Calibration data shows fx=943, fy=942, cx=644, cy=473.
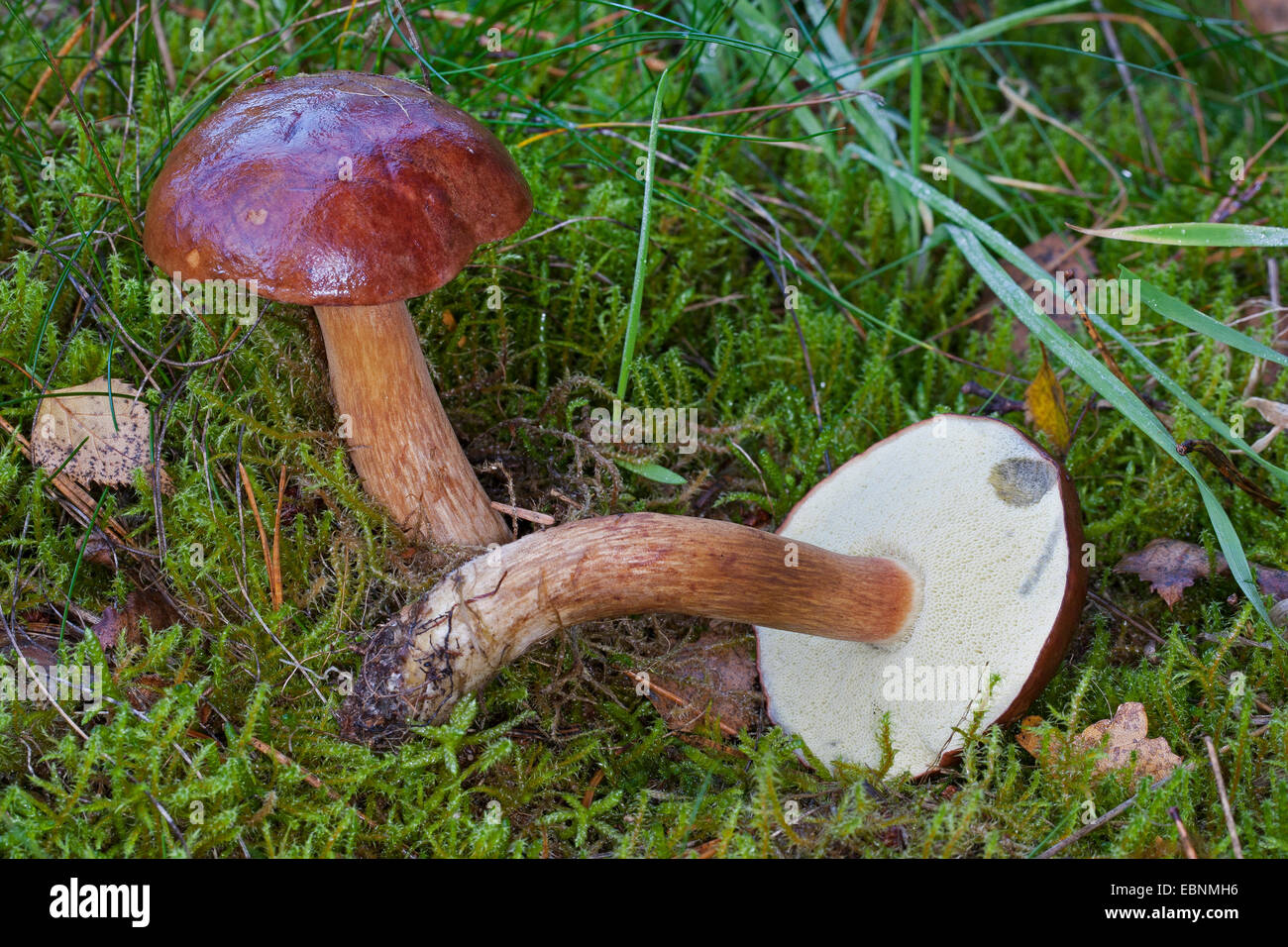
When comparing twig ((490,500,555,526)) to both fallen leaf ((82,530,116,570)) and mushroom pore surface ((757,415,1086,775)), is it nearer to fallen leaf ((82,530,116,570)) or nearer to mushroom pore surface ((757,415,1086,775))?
mushroom pore surface ((757,415,1086,775))

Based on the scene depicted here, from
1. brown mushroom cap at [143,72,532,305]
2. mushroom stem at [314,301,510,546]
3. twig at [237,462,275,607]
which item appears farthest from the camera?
twig at [237,462,275,607]

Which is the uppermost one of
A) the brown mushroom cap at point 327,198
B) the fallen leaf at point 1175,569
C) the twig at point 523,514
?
the brown mushroom cap at point 327,198

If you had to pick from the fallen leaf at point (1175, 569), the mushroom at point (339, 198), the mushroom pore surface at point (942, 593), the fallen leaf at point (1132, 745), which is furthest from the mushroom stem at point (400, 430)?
the fallen leaf at point (1175, 569)

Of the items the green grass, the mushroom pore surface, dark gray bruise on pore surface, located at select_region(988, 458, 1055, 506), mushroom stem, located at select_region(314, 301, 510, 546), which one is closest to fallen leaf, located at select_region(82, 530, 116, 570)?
the green grass

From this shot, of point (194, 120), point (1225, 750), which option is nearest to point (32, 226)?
point (194, 120)

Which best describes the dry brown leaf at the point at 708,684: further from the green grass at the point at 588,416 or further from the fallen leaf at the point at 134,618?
the fallen leaf at the point at 134,618

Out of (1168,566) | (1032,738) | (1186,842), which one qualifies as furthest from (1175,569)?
(1186,842)
